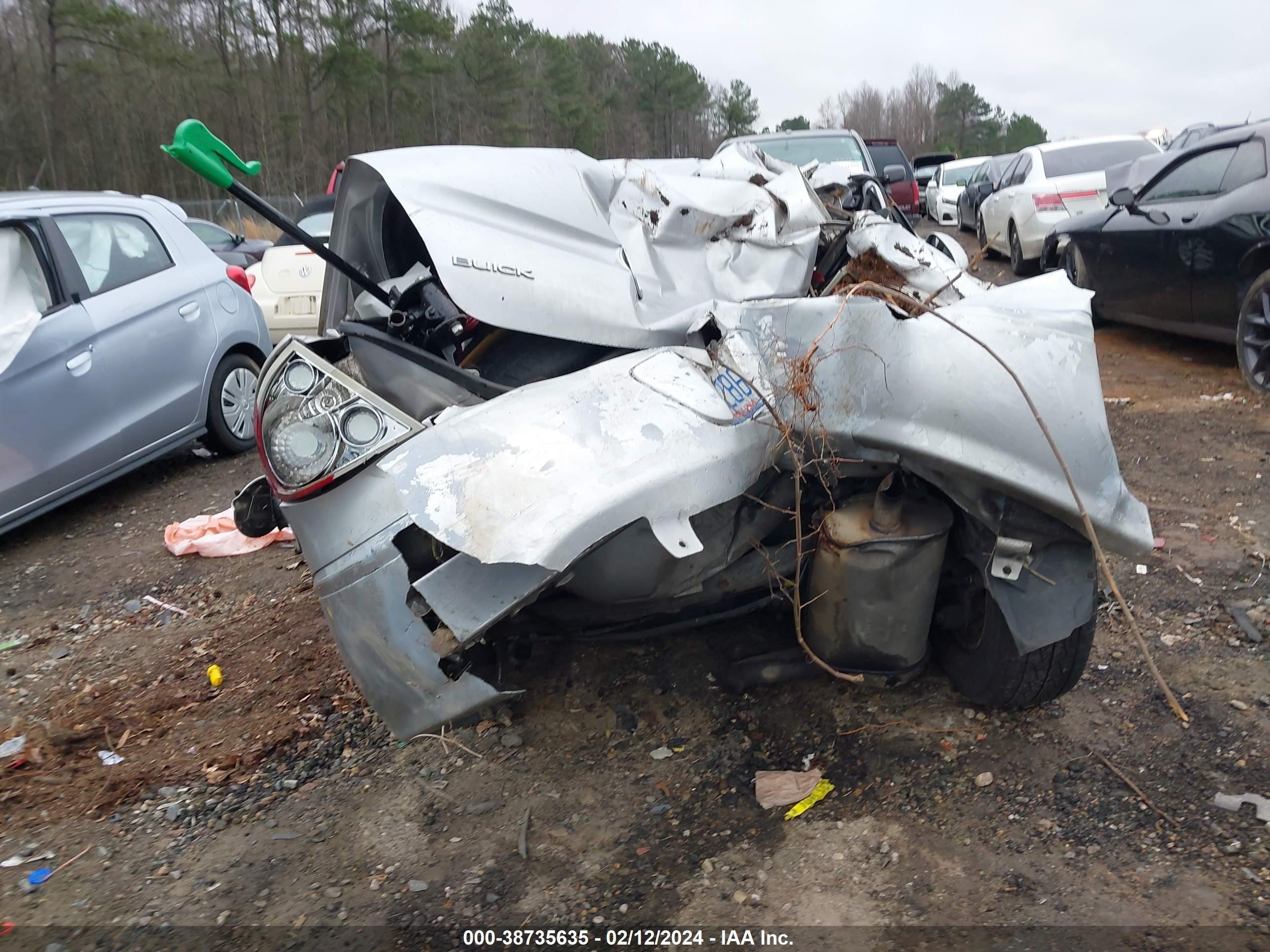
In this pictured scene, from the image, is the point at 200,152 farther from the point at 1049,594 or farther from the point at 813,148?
Answer: the point at 813,148

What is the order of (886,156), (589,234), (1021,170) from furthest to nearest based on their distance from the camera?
(886,156)
(1021,170)
(589,234)

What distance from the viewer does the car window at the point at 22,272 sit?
14.1ft

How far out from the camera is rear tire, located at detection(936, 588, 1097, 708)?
90.1 inches

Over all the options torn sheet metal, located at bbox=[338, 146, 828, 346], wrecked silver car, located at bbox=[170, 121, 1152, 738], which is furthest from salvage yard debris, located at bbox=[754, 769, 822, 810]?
torn sheet metal, located at bbox=[338, 146, 828, 346]

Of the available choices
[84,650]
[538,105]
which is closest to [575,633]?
[84,650]

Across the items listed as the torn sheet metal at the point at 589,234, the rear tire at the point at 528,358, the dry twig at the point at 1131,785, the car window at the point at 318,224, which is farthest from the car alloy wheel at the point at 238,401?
the dry twig at the point at 1131,785

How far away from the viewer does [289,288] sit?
733 centimetres

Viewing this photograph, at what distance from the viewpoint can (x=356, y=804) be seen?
7.59 feet

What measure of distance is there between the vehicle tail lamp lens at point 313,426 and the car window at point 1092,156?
30.9ft

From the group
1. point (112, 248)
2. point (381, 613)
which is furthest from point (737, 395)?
point (112, 248)

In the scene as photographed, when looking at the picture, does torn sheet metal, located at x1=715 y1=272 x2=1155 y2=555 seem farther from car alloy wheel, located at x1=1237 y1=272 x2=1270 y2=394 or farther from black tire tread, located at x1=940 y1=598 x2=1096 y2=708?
car alloy wheel, located at x1=1237 y1=272 x2=1270 y2=394

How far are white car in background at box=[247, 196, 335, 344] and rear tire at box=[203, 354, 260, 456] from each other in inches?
50.9

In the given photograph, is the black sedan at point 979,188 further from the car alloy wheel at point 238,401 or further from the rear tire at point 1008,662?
the rear tire at point 1008,662

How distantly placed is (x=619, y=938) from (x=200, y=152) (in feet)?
6.94
